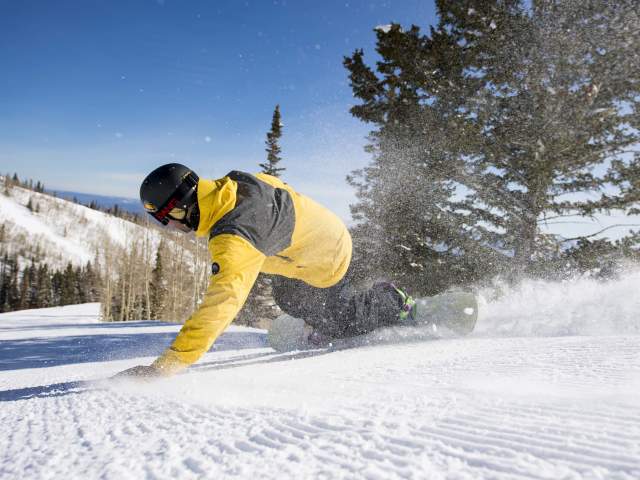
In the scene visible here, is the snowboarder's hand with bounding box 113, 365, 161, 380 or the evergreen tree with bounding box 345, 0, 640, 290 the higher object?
the evergreen tree with bounding box 345, 0, 640, 290

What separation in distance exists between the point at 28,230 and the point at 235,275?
485 feet

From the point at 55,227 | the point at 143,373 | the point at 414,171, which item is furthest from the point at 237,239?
the point at 55,227

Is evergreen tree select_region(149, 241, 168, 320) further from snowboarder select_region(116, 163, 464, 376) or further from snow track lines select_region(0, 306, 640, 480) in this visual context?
snow track lines select_region(0, 306, 640, 480)

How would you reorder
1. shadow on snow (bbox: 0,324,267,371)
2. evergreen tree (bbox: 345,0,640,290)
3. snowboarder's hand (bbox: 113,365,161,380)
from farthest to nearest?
evergreen tree (bbox: 345,0,640,290)
shadow on snow (bbox: 0,324,267,371)
snowboarder's hand (bbox: 113,365,161,380)

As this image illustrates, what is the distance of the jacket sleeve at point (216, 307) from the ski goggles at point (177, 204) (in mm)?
333

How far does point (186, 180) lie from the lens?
2363mm

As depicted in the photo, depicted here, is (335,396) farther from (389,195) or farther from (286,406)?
(389,195)

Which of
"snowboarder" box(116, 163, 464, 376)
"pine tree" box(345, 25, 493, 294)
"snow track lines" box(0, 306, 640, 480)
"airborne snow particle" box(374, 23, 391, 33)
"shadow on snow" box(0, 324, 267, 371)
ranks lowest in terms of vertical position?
"shadow on snow" box(0, 324, 267, 371)

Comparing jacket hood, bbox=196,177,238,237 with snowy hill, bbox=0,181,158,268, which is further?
snowy hill, bbox=0,181,158,268

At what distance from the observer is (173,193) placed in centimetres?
234

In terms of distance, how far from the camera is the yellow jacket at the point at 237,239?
6.83 ft

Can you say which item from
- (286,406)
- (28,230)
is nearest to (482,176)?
(286,406)

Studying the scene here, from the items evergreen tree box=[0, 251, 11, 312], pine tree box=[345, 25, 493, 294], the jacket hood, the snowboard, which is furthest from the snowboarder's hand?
evergreen tree box=[0, 251, 11, 312]

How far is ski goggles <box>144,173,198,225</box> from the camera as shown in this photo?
7.69ft
